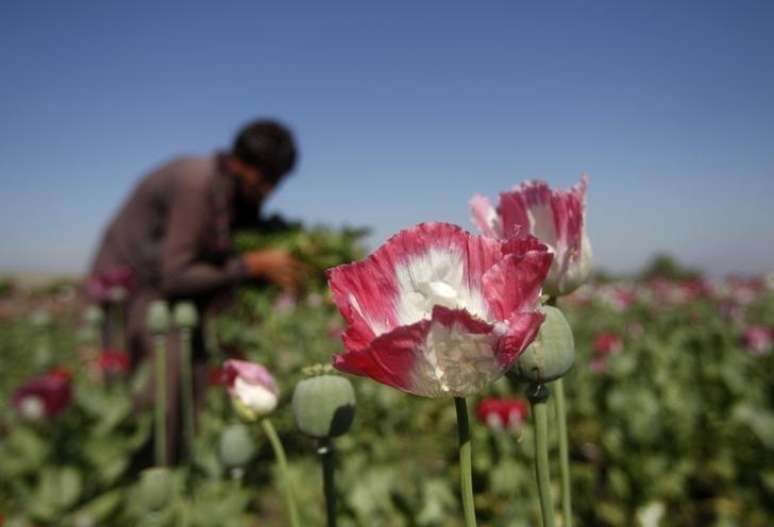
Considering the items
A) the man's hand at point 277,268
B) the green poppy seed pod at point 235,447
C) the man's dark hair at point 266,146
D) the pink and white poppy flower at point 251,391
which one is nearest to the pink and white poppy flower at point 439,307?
the pink and white poppy flower at point 251,391

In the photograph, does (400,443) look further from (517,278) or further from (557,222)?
→ (517,278)

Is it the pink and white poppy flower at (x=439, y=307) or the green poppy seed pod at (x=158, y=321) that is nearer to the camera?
the pink and white poppy flower at (x=439, y=307)

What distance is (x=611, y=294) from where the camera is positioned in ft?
20.7

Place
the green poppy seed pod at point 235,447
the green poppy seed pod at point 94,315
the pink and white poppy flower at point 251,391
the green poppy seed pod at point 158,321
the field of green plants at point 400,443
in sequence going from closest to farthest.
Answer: the pink and white poppy flower at point 251,391
the green poppy seed pod at point 235,447
the green poppy seed pod at point 158,321
the field of green plants at point 400,443
the green poppy seed pod at point 94,315

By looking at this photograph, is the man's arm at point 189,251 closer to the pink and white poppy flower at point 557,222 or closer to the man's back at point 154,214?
the man's back at point 154,214

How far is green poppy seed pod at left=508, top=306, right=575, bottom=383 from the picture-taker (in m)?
0.42

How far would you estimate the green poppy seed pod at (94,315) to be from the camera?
3.40 m

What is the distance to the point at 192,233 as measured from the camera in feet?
8.46

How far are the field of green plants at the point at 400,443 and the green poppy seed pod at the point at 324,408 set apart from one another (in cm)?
48

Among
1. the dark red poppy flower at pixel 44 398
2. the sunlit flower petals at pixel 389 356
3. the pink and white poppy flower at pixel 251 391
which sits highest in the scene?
the sunlit flower petals at pixel 389 356

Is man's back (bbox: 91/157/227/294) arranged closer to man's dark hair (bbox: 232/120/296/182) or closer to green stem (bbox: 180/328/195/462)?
man's dark hair (bbox: 232/120/296/182)

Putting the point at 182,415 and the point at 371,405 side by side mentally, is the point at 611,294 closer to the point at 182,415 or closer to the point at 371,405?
the point at 371,405

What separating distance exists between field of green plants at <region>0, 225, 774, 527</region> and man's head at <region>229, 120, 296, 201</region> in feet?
1.01

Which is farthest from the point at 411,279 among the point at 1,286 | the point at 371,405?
the point at 1,286
